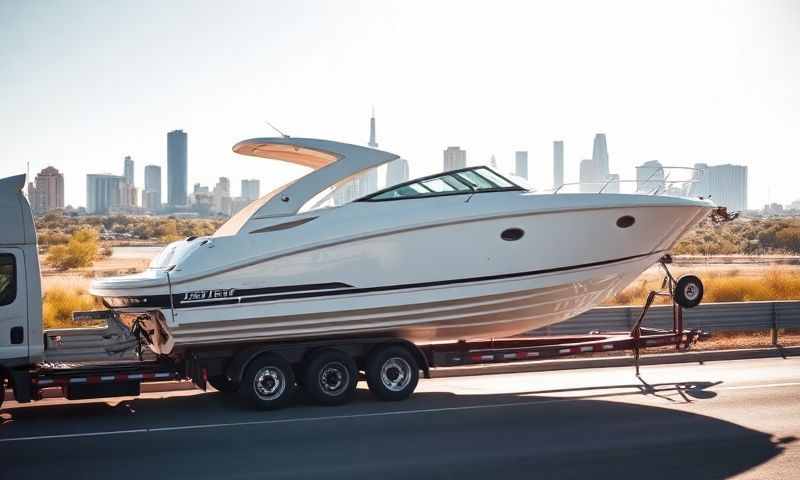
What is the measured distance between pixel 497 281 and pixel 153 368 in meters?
4.89

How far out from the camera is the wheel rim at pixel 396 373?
517 inches

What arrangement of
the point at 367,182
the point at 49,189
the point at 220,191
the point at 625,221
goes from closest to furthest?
the point at 367,182 → the point at 625,221 → the point at 49,189 → the point at 220,191

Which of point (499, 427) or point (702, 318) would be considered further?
point (702, 318)

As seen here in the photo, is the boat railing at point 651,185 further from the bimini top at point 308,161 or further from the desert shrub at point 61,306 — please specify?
the desert shrub at point 61,306

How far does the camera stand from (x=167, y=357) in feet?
42.9

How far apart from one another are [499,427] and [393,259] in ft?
9.97

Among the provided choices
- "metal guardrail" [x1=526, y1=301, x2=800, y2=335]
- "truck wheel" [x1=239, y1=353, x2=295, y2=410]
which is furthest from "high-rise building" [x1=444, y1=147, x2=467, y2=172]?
"metal guardrail" [x1=526, y1=301, x2=800, y2=335]

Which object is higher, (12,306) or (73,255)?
(73,255)

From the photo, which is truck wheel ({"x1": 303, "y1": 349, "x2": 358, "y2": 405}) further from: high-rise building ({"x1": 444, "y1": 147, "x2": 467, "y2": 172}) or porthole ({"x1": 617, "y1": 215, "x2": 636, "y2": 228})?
porthole ({"x1": 617, "y1": 215, "x2": 636, "y2": 228})

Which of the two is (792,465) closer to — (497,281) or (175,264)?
(497,281)

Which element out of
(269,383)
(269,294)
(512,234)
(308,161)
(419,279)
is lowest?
(269,383)

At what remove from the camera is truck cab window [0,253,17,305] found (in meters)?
12.0

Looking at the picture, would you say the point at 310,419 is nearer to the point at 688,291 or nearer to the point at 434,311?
the point at 434,311

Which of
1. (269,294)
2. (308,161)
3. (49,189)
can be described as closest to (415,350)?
(269,294)
